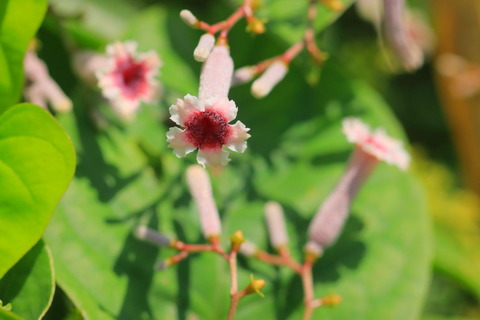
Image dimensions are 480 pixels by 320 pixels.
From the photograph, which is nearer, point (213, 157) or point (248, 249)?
point (213, 157)

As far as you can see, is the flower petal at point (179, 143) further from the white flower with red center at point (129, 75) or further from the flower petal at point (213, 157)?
the white flower with red center at point (129, 75)

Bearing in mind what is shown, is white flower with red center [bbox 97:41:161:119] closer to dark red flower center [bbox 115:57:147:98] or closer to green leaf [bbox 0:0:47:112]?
dark red flower center [bbox 115:57:147:98]

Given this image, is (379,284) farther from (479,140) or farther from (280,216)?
(479,140)

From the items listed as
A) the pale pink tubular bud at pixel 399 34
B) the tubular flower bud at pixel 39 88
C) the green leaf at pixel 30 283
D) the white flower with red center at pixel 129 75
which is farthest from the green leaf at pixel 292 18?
the green leaf at pixel 30 283

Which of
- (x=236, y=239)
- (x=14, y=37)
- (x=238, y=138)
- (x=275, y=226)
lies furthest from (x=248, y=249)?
(x=14, y=37)

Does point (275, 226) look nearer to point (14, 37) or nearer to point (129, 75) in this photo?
point (129, 75)
